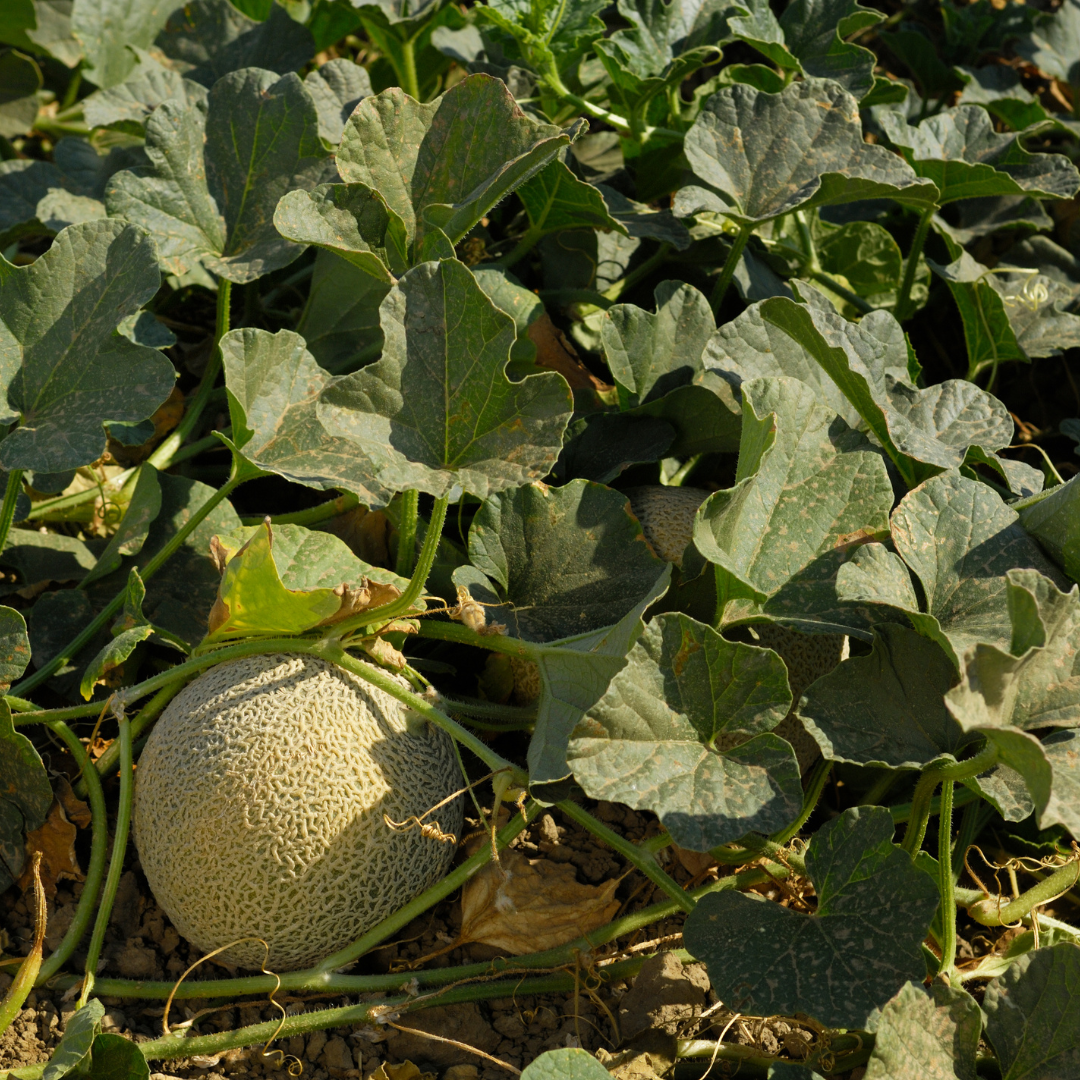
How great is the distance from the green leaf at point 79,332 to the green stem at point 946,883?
114 centimetres

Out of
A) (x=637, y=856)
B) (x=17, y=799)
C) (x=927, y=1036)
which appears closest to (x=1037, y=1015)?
(x=927, y=1036)

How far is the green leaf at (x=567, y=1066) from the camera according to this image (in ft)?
3.67

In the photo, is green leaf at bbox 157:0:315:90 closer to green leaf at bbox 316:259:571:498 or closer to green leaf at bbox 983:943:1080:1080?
green leaf at bbox 316:259:571:498

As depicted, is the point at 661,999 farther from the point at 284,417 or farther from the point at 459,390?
the point at 284,417

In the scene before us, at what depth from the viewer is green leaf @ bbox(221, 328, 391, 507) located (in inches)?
56.9

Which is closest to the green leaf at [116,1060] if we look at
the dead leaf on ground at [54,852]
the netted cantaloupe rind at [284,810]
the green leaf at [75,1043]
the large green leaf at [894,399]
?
the green leaf at [75,1043]

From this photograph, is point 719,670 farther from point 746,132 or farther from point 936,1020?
point 746,132

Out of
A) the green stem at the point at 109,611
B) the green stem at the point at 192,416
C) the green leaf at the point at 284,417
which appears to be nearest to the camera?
the green leaf at the point at 284,417

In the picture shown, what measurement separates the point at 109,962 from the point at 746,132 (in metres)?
1.56

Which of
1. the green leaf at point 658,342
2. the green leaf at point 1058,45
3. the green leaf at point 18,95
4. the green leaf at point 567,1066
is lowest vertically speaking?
the green leaf at point 567,1066

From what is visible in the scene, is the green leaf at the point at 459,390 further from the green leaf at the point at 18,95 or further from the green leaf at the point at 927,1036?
the green leaf at the point at 18,95

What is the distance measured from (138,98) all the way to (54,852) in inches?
52.8

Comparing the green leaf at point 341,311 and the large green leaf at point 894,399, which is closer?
the large green leaf at point 894,399

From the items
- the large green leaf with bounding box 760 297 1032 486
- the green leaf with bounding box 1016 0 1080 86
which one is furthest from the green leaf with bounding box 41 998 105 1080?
the green leaf with bounding box 1016 0 1080 86
